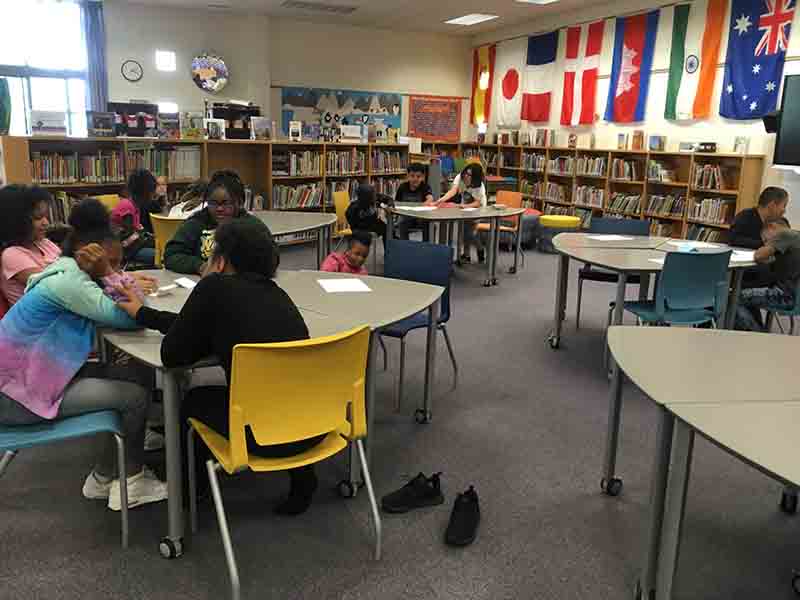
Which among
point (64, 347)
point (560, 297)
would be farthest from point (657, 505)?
Answer: point (560, 297)

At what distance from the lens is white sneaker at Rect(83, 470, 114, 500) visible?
8.25 feet

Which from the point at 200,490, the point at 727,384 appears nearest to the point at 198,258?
the point at 200,490

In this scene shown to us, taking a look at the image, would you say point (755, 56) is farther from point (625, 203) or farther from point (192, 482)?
point (192, 482)

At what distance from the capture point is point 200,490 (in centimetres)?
249

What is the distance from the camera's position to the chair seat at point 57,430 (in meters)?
2.06

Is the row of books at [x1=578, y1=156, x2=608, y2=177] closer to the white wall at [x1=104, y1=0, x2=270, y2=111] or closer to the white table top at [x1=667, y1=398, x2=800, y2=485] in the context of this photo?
the white wall at [x1=104, y1=0, x2=270, y2=111]

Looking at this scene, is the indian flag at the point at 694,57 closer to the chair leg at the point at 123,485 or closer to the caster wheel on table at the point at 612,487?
the caster wheel on table at the point at 612,487

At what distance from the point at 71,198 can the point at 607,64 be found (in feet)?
23.3

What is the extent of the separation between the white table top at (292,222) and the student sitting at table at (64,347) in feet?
7.89

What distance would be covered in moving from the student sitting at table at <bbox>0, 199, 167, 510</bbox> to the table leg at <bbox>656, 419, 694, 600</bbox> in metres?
1.72

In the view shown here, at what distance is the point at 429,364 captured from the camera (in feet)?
10.7

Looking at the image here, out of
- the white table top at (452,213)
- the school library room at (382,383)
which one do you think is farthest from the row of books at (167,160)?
the white table top at (452,213)

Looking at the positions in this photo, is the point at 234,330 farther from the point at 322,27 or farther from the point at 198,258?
the point at 322,27

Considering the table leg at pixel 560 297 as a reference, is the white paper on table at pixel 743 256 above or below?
above
